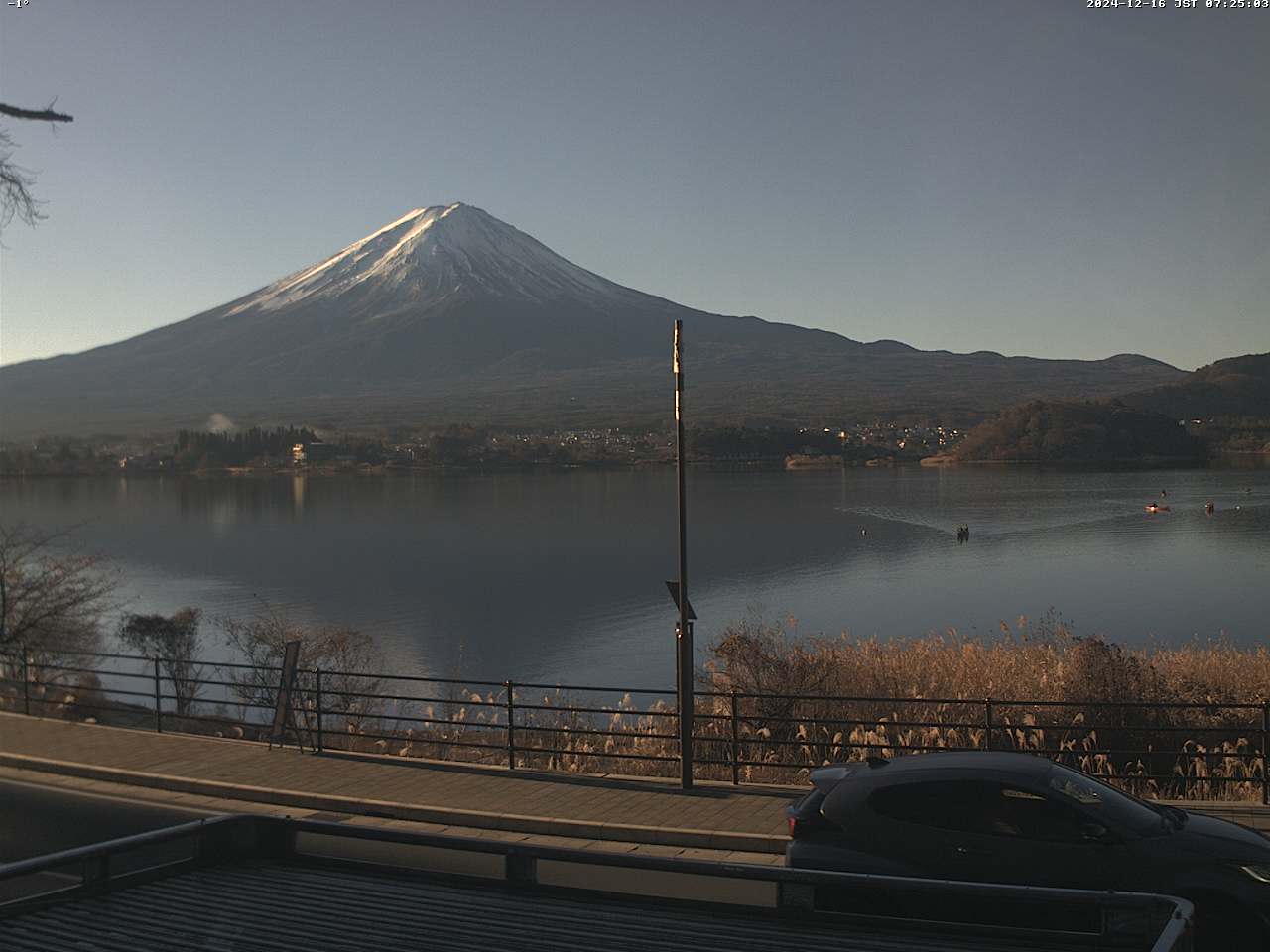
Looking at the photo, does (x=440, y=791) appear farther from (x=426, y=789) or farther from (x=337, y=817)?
(x=337, y=817)

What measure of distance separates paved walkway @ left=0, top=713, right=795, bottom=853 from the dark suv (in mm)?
2816

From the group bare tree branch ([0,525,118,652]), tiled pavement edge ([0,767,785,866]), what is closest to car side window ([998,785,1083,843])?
tiled pavement edge ([0,767,785,866])

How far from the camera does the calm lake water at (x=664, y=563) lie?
4172 centimetres

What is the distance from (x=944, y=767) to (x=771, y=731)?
442 inches

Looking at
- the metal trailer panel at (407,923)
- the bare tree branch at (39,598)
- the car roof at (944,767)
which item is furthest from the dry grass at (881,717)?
the metal trailer panel at (407,923)

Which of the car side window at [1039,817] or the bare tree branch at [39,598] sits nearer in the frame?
the car side window at [1039,817]

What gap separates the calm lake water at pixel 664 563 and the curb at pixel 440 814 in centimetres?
2045

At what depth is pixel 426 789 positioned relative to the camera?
12953 mm

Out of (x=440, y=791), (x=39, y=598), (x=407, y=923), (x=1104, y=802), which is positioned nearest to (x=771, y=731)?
(x=440, y=791)

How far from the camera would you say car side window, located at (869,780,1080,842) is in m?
7.59

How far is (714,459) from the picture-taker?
547ft

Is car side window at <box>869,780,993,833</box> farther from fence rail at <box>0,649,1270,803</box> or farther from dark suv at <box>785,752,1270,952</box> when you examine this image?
fence rail at <box>0,649,1270,803</box>

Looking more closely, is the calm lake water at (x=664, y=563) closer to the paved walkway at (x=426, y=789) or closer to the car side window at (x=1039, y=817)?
the paved walkway at (x=426, y=789)

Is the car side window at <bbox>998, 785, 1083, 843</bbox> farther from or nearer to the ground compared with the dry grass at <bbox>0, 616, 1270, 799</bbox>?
farther from the ground
